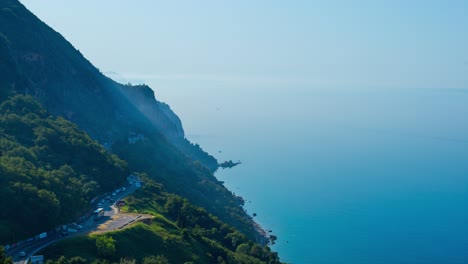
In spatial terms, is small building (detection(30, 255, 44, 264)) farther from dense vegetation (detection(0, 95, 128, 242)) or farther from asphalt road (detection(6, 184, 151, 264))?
dense vegetation (detection(0, 95, 128, 242))

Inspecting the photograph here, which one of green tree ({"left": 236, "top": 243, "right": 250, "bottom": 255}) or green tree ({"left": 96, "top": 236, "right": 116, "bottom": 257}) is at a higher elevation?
green tree ({"left": 236, "top": 243, "right": 250, "bottom": 255})

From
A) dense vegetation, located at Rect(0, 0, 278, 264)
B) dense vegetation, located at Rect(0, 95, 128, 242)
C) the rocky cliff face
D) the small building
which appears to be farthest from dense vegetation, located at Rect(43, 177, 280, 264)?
the rocky cliff face

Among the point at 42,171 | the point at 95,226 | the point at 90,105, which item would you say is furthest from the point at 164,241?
the point at 90,105

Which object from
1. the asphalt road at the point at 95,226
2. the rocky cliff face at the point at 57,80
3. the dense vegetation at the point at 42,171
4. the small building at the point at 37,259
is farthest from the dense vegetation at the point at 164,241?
the rocky cliff face at the point at 57,80

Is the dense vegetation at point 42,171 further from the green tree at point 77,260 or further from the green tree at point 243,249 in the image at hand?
the green tree at point 243,249

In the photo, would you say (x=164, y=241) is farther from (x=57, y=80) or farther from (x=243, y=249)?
(x=57, y=80)

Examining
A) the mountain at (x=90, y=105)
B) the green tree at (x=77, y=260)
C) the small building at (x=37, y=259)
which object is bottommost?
the small building at (x=37, y=259)
